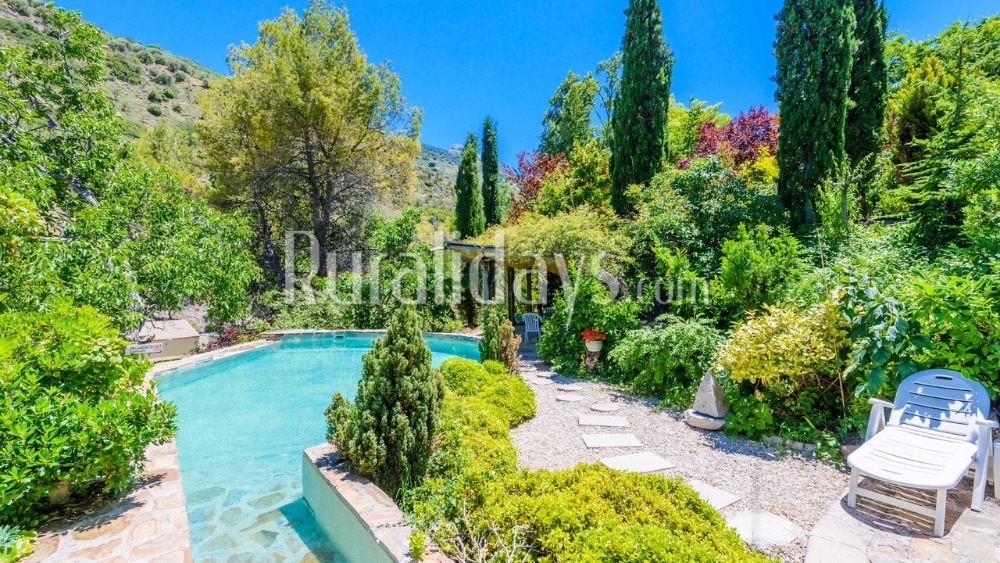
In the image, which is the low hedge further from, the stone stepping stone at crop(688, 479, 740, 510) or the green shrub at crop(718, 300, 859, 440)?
the green shrub at crop(718, 300, 859, 440)

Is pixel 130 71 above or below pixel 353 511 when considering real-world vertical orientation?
above

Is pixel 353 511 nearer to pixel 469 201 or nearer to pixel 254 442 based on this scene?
pixel 254 442

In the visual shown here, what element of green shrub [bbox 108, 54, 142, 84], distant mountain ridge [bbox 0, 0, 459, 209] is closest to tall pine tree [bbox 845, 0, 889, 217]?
distant mountain ridge [bbox 0, 0, 459, 209]

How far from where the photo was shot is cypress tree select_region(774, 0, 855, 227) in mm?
9531

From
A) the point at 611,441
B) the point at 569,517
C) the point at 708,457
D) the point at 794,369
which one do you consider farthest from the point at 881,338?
the point at 569,517

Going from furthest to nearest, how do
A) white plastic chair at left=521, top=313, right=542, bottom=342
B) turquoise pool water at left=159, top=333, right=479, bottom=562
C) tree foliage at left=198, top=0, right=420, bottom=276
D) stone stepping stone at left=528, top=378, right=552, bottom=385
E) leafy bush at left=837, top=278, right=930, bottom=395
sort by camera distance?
tree foliage at left=198, top=0, right=420, bottom=276 → white plastic chair at left=521, top=313, right=542, bottom=342 → stone stepping stone at left=528, top=378, right=552, bottom=385 → leafy bush at left=837, top=278, right=930, bottom=395 → turquoise pool water at left=159, top=333, right=479, bottom=562

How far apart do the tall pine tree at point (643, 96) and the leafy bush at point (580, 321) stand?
554cm

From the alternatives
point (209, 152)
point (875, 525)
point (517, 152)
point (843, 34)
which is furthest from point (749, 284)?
point (209, 152)

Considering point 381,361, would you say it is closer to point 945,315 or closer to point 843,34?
point 945,315

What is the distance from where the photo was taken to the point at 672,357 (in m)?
6.60

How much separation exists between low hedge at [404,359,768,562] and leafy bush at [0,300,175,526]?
228 cm

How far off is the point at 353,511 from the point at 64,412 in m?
2.15

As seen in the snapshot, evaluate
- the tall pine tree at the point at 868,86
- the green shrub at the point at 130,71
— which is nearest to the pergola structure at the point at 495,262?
the tall pine tree at the point at 868,86

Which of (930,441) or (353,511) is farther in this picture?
(930,441)
